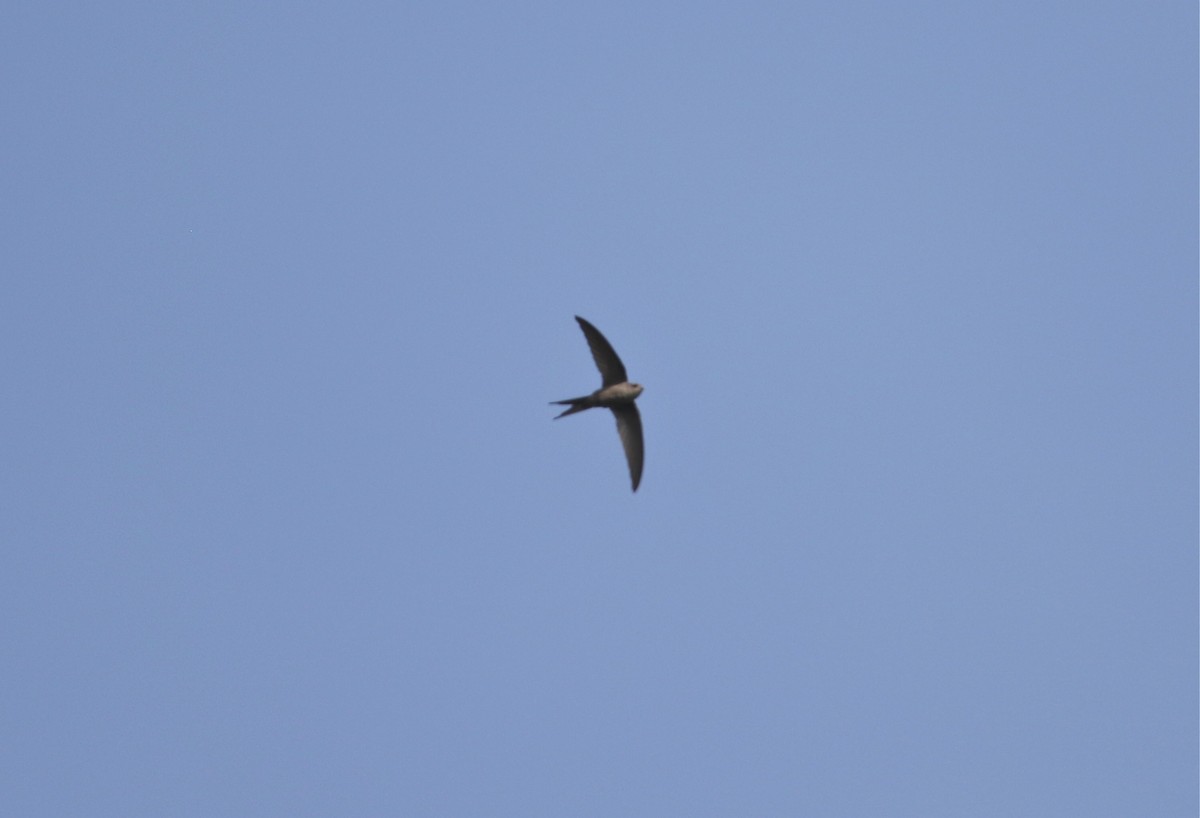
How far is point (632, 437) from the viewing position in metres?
58.6

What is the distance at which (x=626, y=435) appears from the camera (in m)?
58.6

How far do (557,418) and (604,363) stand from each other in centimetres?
117

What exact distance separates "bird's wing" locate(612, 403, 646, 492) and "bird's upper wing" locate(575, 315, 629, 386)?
0.60 m

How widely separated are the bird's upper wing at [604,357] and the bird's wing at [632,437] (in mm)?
600

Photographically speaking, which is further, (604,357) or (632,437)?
(632,437)

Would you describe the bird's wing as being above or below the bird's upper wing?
below

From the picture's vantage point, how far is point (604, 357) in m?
58.1

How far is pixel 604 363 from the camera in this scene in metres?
58.1

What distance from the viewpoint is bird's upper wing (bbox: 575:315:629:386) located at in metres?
58.0

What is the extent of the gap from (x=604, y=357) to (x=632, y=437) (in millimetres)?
1360

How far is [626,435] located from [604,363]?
122 cm

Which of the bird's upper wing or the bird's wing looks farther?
the bird's wing

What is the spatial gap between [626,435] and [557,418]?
1447 mm

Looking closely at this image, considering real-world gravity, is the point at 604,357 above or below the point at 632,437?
above
